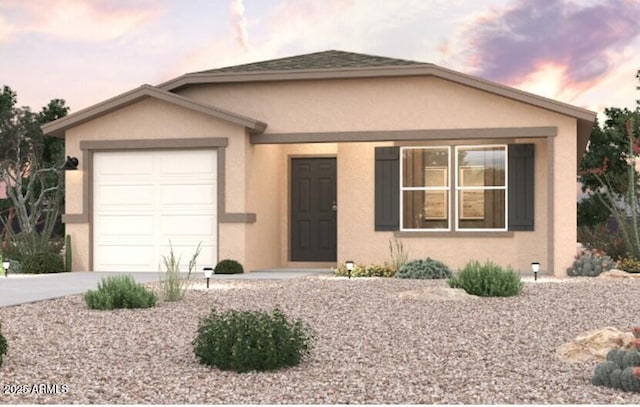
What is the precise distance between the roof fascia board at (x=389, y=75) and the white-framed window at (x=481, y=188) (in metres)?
1.19

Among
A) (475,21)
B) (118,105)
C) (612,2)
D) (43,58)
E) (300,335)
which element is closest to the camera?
(300,335)

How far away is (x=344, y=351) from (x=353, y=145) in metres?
9.88

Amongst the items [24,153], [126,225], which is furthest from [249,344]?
[24,153]

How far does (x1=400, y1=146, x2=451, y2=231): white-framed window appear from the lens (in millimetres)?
16781

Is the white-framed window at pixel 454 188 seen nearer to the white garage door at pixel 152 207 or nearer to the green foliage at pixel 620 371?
the white garage door at pixel 152 207

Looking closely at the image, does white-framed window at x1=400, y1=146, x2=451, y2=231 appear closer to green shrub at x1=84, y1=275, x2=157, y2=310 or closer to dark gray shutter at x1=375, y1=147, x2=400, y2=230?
dark gray shutter at x1=375, y1=147, x2=400, y2=230

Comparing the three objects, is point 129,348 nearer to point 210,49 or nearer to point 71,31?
point 210,49

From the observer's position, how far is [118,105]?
16.5 metres

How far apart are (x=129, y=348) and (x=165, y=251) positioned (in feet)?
29.2

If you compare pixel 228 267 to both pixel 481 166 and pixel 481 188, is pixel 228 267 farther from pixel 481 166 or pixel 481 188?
pixel 481 166

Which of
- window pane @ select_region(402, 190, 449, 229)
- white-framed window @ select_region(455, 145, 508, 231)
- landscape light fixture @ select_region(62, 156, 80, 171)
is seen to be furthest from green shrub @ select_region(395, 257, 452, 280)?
landscape light fixture @ select_region(62, 156, 80, 171)

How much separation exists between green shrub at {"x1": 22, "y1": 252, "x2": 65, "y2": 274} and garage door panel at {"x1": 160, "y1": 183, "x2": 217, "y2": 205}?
2220 millimetres

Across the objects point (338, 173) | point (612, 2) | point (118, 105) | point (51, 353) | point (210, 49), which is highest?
point (612, 2)

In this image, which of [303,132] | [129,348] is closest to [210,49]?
[303,132]
